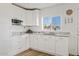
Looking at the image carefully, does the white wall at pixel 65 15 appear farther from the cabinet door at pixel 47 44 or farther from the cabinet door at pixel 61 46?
the cabinet door at pixel 47 44

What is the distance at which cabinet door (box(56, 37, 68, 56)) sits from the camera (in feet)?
4.61

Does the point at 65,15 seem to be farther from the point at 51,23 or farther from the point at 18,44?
the point at 18,44

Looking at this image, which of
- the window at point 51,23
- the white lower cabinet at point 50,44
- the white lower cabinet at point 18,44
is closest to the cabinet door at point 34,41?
the white lower cabinet at point 50,44

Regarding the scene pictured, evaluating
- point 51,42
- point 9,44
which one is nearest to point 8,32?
point 9,44

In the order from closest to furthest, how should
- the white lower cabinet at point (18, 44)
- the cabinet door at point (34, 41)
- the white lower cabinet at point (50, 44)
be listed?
the white lower cabinet at point (18, 44), the white lower cabinet at point (50, 44), the cabinet door at point (34, 41)

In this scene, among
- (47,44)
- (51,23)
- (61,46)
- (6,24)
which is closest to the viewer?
(6,24)

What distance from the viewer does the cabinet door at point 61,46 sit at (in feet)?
4.61

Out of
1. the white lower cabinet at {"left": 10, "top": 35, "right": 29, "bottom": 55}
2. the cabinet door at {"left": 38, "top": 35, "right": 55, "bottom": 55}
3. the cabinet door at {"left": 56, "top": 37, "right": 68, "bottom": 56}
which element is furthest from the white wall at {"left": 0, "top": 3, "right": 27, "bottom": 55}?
the cabinet door at {"left": 56, "top": 37, "right": 68, "bottom": 56}

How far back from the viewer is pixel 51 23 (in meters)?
1.34

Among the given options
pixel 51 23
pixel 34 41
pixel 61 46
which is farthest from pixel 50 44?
pixel 51 23

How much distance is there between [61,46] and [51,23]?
472 millimetres

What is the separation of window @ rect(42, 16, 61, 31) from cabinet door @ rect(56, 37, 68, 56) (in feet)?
0.72

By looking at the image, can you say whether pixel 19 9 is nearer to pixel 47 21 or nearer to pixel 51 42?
pixel 47 21

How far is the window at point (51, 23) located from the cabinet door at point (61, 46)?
0.72 ft
